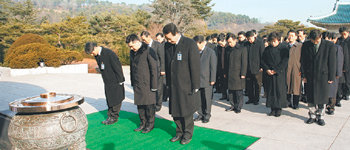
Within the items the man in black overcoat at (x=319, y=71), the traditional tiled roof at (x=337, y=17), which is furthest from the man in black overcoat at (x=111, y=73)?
the traditional tiled roof at (x=337, y=17)

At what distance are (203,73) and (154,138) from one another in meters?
1.49

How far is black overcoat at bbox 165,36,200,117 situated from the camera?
3.43m

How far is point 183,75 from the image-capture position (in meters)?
3.46

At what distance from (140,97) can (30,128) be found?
205cm

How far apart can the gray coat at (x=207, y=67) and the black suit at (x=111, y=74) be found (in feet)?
4.93

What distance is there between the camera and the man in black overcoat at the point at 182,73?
11.2ft

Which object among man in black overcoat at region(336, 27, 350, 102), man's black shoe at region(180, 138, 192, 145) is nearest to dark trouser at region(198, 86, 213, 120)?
man's black shoe at region(180, 138, 192, 145)

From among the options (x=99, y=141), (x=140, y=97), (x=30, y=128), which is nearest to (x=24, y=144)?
(x=30, y=128)

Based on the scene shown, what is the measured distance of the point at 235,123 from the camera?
452cm

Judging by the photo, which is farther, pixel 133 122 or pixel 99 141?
pixel 133 122

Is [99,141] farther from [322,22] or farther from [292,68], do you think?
[322,22]

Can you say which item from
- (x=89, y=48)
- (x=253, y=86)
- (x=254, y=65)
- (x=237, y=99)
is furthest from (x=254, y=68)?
(x=89, y=48)

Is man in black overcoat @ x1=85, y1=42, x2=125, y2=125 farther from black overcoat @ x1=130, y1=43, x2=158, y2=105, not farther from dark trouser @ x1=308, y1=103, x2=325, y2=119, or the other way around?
dark trouser @ x1=308, y1=103, x2=325, y2=119

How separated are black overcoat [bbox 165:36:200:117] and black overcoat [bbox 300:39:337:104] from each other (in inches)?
85.8
